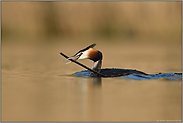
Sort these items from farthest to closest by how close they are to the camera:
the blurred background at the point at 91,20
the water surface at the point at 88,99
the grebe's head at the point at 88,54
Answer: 1. the blurred background at the point at 91,20
2. the grebe's head at the point at 88,54
3. the water surface at the point at 88,99

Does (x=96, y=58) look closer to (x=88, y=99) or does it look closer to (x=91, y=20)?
(x=88, y=99)

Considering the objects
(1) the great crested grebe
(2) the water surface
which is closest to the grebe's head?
(1) the great crested grebe

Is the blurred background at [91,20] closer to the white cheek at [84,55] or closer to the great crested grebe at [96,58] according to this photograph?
the great crested grebe at [96,58]

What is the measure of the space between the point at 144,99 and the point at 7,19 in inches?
1179

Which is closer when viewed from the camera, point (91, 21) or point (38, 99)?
point (38, 99)

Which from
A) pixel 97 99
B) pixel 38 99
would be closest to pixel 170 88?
pixel 97 99

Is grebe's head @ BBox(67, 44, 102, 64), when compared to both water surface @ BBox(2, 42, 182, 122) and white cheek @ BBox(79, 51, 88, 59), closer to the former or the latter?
white cheek @ BBox(79, 51, 88, 59)

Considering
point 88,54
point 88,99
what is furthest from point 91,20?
point 88,99

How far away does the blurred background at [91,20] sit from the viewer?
3519 centimetres

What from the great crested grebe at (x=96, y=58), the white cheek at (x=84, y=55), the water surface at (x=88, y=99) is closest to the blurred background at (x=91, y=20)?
the great crested grebe at (x=96, y=58)

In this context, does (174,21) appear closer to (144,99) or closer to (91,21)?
(91,21)

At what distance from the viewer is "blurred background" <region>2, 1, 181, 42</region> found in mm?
35188

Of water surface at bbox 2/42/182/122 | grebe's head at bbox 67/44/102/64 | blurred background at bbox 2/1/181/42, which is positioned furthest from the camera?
blurred background at bbox 2/1/181/42

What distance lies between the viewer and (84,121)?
5.61m
